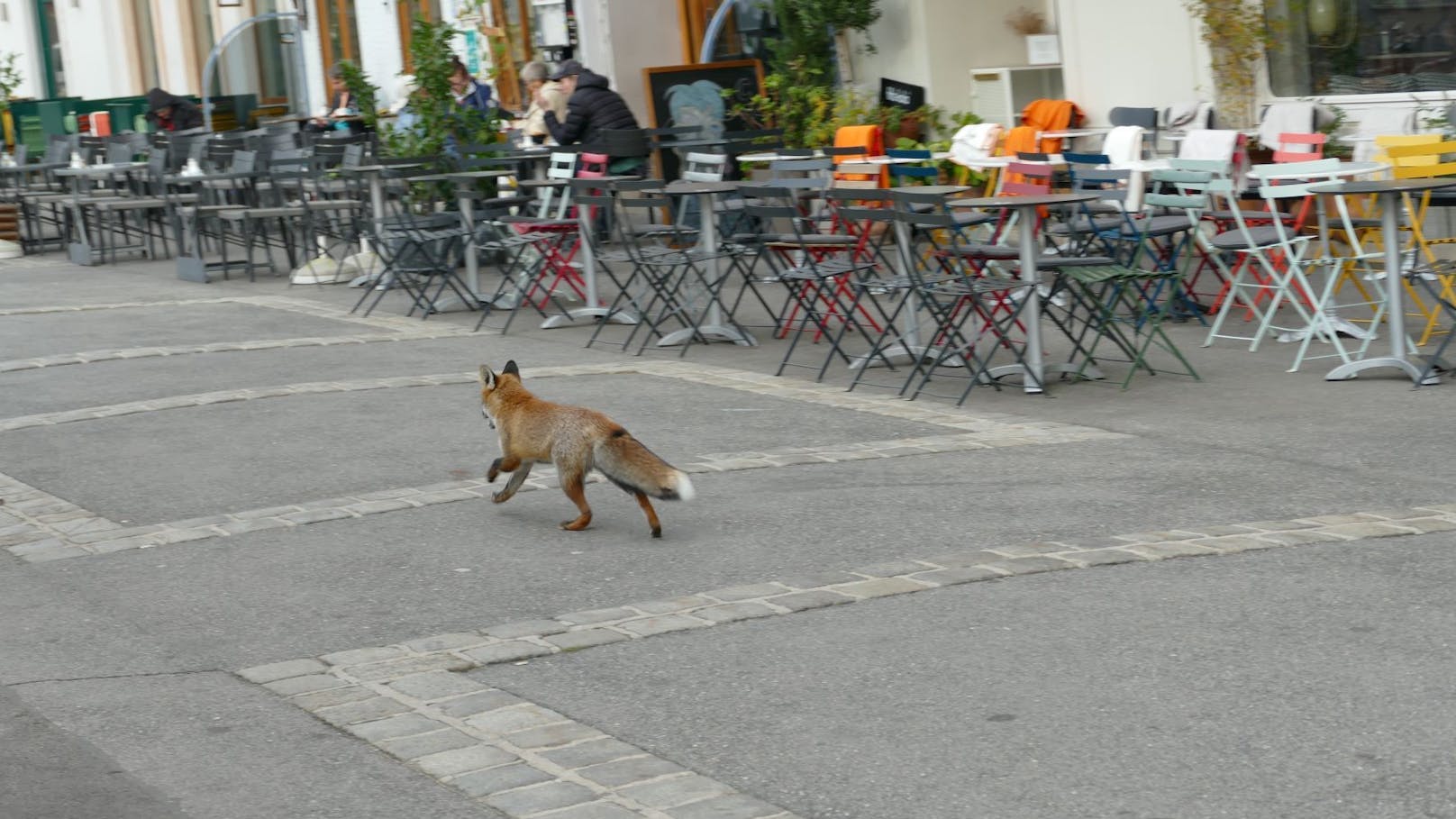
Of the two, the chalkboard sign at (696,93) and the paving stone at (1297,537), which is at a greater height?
the chalkboard sign at (696,93)

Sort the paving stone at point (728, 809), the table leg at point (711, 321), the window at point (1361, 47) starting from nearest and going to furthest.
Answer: the paving stone at point (728, 809) → the table leg at point (711, 321) → the window at point (1361, 47)

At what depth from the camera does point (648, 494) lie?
7.02m

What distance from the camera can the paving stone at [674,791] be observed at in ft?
15.1

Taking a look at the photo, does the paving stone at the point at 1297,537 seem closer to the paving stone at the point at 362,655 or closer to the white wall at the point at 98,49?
the paving stone at the point at 362,655

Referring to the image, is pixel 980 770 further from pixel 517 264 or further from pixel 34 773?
pixel 517 264

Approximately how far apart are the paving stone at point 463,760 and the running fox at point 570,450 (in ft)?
6.34

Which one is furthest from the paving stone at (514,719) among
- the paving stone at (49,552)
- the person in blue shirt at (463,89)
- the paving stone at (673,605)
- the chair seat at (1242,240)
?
the person in blue shirt at (463,89)

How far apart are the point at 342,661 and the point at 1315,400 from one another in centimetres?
528

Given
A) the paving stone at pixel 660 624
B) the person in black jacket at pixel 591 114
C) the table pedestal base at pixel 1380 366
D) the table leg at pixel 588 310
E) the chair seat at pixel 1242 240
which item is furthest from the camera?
the person in black jacket at pixel 591 114

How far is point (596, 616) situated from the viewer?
625cm

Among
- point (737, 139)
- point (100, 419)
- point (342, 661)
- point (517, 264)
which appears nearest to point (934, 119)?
point (737, 139)

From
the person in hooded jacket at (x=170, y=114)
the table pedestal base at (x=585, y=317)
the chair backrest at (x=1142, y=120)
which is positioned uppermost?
the person in hooded jacket at (x=170, y=114)

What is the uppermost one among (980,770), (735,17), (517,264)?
(735,17)

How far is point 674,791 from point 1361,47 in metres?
11.9
